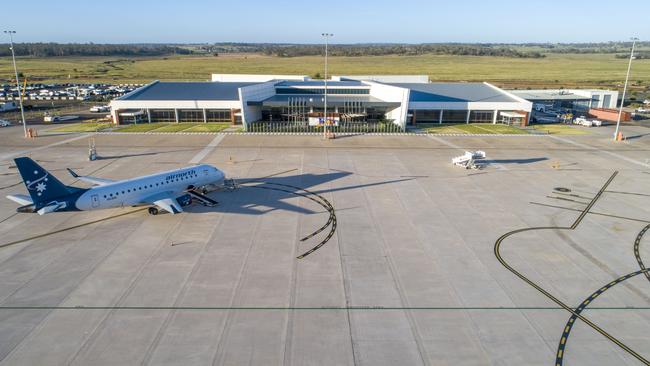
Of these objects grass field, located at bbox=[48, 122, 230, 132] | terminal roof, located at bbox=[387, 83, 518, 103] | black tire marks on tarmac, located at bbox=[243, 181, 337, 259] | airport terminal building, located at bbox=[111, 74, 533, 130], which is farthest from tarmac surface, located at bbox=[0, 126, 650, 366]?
terminal roof, located at bbox=[387, 83, 518, 103]

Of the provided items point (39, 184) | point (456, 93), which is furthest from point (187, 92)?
point (39, 184)

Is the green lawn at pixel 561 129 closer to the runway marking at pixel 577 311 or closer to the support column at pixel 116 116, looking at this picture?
the runway marking at pixel 577 311

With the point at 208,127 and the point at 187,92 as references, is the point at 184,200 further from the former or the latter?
the point at 187,92

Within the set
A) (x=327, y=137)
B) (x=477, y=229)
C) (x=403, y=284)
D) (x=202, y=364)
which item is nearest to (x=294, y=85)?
(x=327, y=137)

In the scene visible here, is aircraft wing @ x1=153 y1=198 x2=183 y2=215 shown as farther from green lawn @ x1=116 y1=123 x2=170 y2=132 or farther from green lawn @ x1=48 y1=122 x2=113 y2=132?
green lawn @ x1=48 y1=122 x2=113 y2=132

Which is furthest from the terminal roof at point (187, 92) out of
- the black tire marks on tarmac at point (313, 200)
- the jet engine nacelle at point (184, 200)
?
the jet engine nacelle at point (184, 200)

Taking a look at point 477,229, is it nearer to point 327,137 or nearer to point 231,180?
point 231,180
